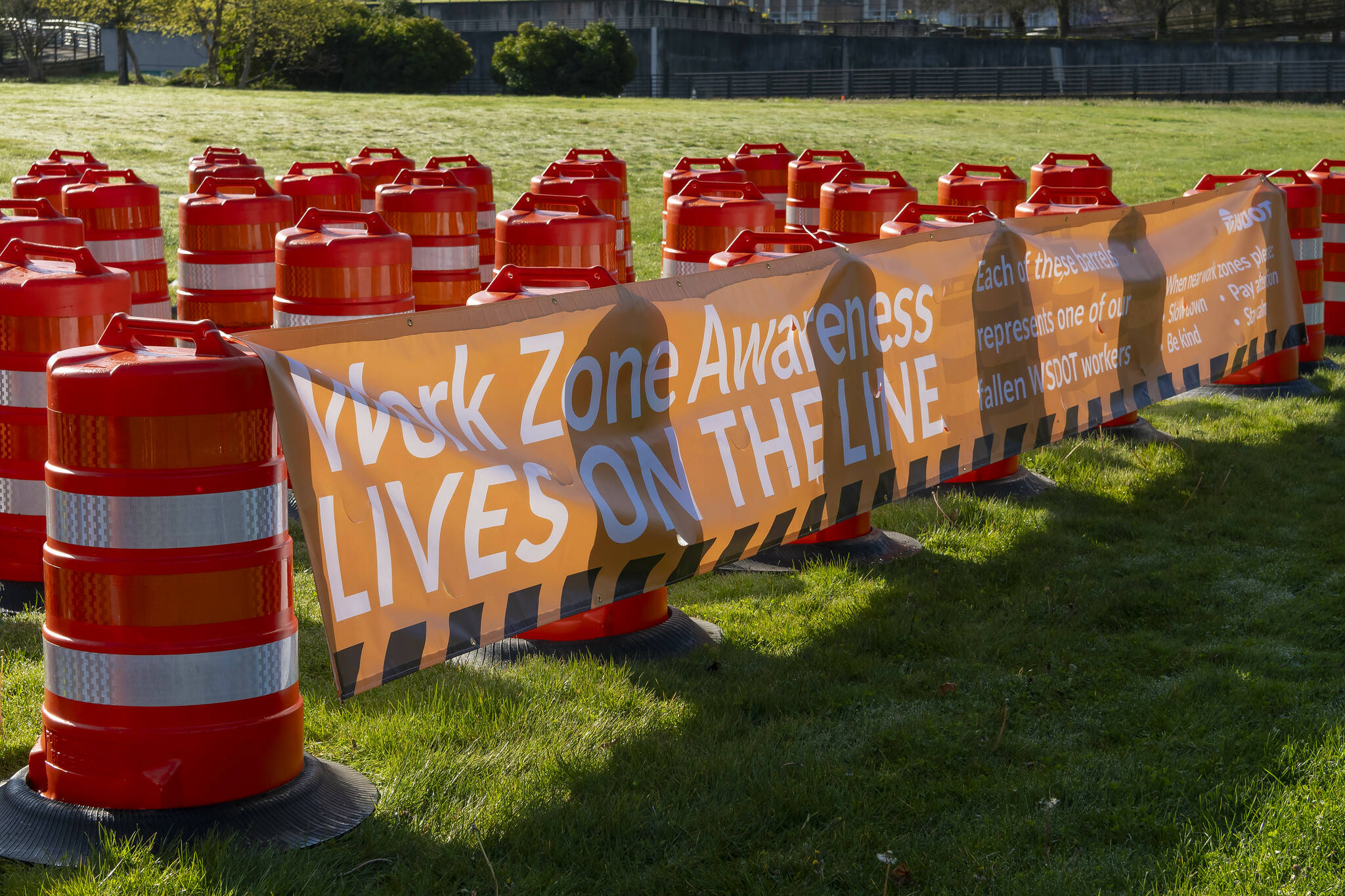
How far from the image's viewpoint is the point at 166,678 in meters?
3.84

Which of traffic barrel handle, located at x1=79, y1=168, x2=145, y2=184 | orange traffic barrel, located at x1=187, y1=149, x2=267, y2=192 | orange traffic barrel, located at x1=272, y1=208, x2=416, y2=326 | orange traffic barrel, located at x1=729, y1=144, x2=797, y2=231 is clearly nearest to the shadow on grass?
orange traffic barrel, located at x1=272, y1=208, x2=416, y2=326

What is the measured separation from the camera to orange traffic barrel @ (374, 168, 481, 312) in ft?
30.7

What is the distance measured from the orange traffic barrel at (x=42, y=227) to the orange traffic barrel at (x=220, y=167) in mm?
2459

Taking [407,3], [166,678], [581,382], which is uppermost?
[407,3]

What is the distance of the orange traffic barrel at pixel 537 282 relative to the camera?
211 inches

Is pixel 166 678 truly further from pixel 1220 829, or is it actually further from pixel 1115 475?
pixel 1115 475

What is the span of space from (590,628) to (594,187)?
5377 mm

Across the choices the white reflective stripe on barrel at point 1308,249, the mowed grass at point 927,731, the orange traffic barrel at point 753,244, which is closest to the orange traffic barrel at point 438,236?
the orange traffic barrel at point 753,244

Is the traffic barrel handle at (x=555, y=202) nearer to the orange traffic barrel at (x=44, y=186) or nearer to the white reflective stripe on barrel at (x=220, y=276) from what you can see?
the white reflective stripe on barrel at (x=220, y=276)

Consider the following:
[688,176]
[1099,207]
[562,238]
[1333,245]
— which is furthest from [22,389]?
[1333,245]

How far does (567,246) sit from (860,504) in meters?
2.51

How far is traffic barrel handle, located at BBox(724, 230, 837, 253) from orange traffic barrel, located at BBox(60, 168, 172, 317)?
4.07m

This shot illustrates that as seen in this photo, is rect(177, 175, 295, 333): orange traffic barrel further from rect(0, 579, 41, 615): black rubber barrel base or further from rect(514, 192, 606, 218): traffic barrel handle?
rect(0, 579, 41, 615): black rubber barrel base

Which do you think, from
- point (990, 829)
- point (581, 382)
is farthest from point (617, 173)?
point (990, 829)
